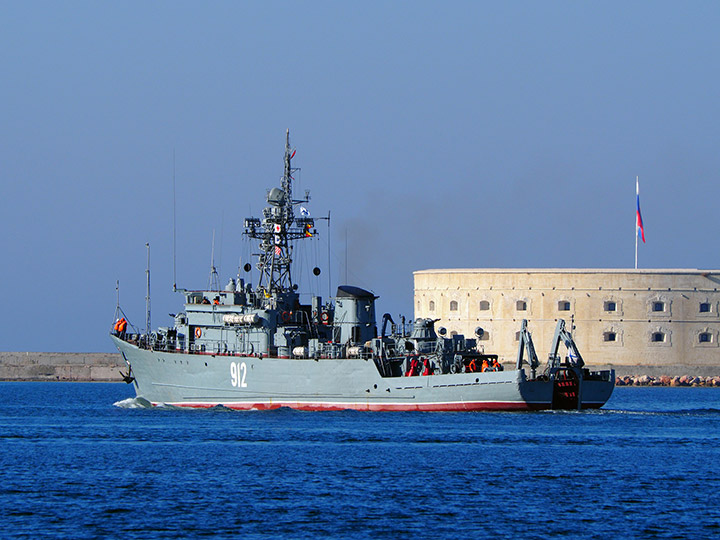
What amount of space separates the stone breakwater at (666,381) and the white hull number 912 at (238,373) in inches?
1725

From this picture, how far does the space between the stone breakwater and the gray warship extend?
3645cm

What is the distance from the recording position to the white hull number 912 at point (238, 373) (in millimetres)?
52750

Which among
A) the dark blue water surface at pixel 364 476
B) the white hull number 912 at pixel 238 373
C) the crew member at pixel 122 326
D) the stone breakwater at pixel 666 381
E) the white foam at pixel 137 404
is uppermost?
the crew member at pixel 122 326

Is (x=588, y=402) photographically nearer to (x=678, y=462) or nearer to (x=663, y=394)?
(x=678, y=462)

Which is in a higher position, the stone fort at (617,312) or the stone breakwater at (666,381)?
the stone fort at (617,312)

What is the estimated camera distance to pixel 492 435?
4153 cm

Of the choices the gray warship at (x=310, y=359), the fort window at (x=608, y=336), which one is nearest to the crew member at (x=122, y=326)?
the gray warship at (x=310, y=359)

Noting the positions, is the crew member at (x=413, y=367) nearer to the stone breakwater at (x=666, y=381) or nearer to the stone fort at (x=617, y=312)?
the stone fort at (x=617, y=312)

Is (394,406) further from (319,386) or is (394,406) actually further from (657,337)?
(657,337)

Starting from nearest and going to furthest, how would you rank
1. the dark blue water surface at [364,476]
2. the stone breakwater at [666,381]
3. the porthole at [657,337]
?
1. the dark blue water surface at [364,476]
2. the stone breakwater at [666,381]
3. the porthole at [657,337]

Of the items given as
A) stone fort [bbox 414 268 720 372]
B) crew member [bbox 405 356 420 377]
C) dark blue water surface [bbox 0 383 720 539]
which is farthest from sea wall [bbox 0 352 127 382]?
crew member [bbox 405 356 420 377]

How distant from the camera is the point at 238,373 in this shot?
52969mm

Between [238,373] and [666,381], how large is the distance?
4607 centimetres

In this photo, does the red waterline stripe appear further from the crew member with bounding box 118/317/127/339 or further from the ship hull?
the crew member with bounding box 118/317/127/339
